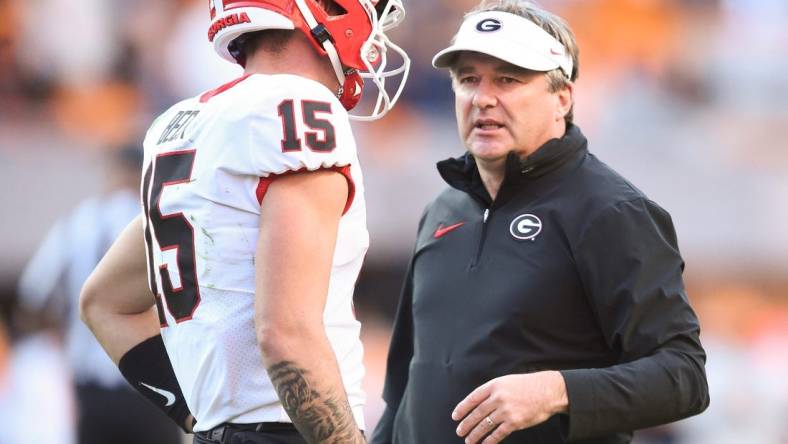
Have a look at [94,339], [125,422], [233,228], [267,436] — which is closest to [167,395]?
[267,436]

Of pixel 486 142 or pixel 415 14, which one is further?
pixel 415 14

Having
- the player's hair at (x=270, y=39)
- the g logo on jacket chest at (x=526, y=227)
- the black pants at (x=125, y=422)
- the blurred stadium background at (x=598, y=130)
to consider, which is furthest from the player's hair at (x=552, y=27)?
the blurred stadium background at (x=598, y=130)

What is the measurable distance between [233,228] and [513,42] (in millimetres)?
1130

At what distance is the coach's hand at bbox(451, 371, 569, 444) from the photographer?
2.67 metres

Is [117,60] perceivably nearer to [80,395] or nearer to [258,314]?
[80,395]

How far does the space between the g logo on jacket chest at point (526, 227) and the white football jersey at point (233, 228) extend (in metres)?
0.66

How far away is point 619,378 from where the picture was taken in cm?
283

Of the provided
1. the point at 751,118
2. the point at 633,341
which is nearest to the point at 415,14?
the point at 751,118

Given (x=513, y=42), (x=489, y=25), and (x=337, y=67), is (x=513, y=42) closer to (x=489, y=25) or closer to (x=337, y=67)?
(x=489, y=25)

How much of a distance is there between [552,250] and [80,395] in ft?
10.0

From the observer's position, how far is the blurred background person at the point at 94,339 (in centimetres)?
535

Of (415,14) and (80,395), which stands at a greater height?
(415,14)

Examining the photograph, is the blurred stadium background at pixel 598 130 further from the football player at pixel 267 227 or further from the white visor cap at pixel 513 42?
the football player at pixel 267 227

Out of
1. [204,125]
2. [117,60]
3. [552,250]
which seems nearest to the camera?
[204,125]
